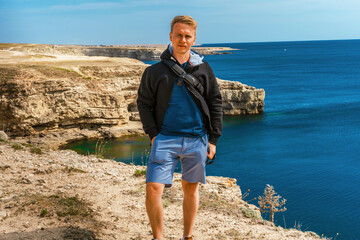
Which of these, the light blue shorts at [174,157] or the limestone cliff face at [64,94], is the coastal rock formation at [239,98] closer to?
the limestone cliff face at [64,94]

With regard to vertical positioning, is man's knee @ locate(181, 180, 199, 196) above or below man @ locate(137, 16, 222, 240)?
below

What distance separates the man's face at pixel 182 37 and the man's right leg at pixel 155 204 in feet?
4.73

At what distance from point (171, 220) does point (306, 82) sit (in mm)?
55400

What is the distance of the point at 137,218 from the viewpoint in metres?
5.66

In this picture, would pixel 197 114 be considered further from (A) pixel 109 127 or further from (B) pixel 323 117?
(B) pixel 323 117

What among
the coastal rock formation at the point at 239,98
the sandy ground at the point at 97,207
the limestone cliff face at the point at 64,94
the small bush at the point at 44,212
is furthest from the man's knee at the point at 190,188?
the coastal rock formation at the point at 239,98

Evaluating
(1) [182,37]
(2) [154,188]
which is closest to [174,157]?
(2) [154,188]

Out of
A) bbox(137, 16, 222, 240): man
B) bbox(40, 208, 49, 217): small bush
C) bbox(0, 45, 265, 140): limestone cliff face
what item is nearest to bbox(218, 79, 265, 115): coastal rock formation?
bbox(0, 45, 265, 140): limestone cliff face

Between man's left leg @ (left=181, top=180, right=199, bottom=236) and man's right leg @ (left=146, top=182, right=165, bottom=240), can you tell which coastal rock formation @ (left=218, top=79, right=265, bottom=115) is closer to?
man's left leg @ (left=181, top=180, right=199, bottom=236)

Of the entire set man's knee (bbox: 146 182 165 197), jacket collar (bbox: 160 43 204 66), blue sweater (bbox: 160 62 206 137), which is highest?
jacket collar (bbox: 160 43 204 66)

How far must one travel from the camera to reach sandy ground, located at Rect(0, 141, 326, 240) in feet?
16.5

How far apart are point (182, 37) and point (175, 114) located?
82cm

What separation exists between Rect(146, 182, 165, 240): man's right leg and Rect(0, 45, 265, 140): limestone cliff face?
779 inches

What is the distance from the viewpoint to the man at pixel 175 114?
12.7 feet
